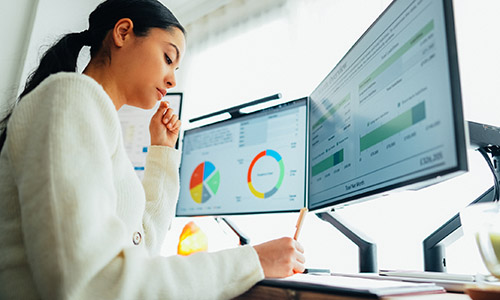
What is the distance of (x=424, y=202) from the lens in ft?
4.02

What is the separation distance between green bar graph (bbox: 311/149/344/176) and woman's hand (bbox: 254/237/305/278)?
33cm

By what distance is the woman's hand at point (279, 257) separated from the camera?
659 millimetres

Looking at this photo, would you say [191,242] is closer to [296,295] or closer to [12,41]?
[296,295]

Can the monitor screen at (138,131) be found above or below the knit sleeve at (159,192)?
above

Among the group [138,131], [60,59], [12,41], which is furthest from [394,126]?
[12,41]

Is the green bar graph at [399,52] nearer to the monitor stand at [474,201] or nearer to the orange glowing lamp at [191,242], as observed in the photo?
the monitor stand at [474,201]

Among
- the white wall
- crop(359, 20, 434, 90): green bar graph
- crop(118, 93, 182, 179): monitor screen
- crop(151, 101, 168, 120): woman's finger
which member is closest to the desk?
crop(359, 20, 434, 90): green bar graph

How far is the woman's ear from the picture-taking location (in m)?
0.95

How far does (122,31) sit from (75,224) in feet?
1.97

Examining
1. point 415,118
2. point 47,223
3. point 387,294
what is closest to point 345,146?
point 415,118

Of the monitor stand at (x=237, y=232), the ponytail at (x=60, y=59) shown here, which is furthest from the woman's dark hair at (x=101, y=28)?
the monitor stand at (x=237, y=232)

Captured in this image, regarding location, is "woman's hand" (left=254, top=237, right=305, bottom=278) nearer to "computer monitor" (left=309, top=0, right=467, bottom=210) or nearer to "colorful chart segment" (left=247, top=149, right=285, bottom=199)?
"computer monitor" (left=309, top=0, right=467, bottom=210)

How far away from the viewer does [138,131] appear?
2197mm

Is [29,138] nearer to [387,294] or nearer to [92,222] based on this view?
[92,222]
